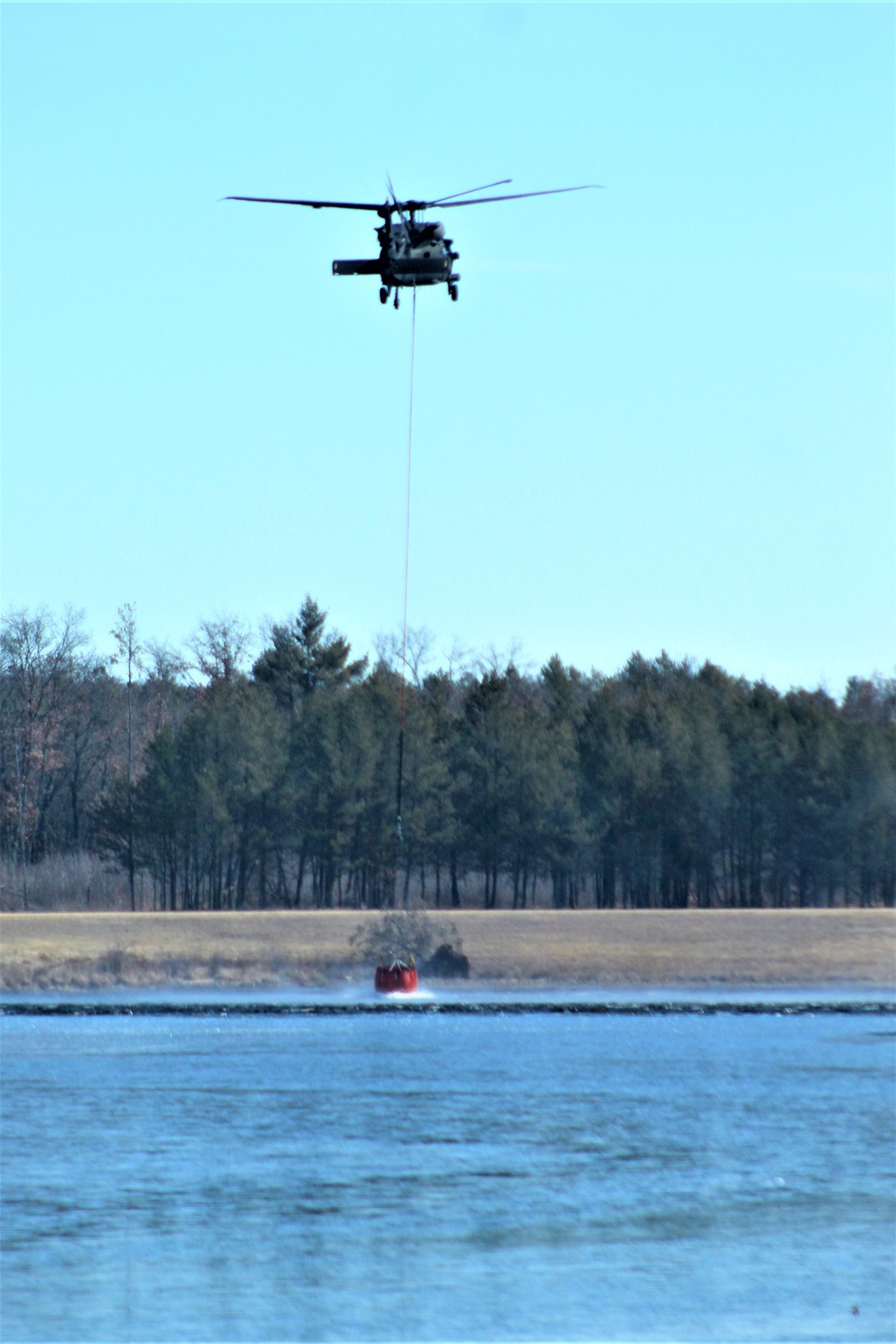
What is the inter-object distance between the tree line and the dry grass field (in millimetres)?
8712

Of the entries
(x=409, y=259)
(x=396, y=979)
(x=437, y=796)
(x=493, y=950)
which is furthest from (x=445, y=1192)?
(x=437, y=796)

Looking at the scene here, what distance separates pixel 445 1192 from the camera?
19.4m

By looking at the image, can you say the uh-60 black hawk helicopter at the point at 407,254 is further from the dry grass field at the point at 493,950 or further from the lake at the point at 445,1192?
the dry grass field at the point at 493,950

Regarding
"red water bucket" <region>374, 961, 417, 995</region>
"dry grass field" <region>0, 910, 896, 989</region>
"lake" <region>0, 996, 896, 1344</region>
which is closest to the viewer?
"lake" <region>0, 996, 896, 1344</region>

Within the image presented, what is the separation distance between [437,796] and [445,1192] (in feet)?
147

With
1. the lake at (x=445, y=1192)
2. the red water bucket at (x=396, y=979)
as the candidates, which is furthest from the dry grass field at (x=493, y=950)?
the lake at (x=445, y=1192)

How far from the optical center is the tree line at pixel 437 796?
207 feet

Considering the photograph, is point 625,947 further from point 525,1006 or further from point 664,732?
point 664,732

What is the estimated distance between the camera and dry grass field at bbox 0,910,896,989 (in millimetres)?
47531

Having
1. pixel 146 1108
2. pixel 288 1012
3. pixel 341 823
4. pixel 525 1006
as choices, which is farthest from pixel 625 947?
pixel 146 1108

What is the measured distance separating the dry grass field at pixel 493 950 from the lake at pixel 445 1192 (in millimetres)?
12071

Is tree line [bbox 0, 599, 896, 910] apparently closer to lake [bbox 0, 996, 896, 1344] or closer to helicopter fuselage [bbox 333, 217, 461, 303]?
lake [bbox 0, 996, 896, 1344]

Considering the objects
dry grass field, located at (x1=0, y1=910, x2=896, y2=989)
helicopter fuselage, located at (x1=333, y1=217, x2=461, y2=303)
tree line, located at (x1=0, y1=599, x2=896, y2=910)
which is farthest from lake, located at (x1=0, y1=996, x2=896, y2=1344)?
tree line, located at (x1=0, y1=599, x2=896, y2=910)

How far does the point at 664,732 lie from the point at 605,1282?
169ft
